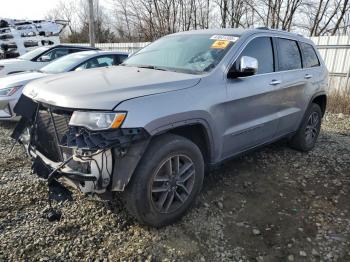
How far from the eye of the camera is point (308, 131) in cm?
514

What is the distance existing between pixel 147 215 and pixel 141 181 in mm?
382

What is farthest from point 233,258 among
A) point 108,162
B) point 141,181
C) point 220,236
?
point 108,162

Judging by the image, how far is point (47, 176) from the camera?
2742mm

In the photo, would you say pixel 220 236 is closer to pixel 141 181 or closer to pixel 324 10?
pixel 141 181

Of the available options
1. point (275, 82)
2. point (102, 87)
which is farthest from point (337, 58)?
point (102, 87)

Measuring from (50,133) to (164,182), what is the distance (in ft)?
3.66

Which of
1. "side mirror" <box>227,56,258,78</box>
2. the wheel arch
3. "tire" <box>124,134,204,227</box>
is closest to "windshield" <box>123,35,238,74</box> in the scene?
"side mirror" <box>227,56,258,78</box>

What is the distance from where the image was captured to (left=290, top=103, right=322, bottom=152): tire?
4926 mm

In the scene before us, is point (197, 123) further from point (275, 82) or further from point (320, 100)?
point (320, 100)

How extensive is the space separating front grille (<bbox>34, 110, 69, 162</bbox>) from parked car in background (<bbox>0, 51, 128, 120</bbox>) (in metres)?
2.69

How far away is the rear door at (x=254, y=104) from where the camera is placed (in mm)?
3377

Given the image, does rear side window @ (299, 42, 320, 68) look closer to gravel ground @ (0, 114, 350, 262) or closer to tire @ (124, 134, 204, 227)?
gravel ground @ (0, 114, 350, 262)

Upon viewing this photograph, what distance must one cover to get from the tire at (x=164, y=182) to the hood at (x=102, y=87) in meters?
0.45

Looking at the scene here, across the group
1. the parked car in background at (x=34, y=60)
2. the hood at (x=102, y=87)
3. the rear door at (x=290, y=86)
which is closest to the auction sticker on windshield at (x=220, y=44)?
the hood at (x=102, y=87)
